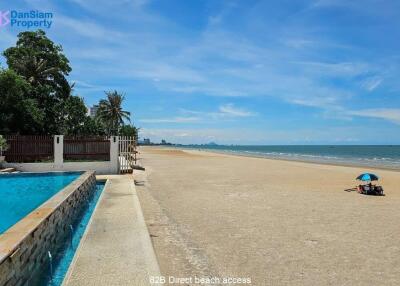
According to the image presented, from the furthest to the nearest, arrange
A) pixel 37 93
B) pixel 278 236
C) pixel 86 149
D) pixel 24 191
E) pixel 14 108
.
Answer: pixel 37 93
pixel 14 108
pixel 86 149
pixel 24 191
pixel 278 236

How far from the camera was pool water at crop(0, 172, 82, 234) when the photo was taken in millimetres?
10133

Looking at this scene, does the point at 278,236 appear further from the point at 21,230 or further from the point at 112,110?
the point at 112,110

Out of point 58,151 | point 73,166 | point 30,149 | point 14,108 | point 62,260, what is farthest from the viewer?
point 14,108

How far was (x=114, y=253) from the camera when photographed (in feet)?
19.0

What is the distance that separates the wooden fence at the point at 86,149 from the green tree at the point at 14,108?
18.3ft

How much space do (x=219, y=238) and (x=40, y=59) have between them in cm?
3389

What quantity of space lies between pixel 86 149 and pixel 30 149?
9.84ft

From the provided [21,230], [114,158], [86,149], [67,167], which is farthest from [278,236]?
[86,149]

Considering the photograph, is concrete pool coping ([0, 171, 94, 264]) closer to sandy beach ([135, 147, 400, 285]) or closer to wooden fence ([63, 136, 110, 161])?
sandy beach ([135, 147, 400, 285])

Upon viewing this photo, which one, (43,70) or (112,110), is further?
(112,110)

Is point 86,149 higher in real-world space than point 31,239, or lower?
higher

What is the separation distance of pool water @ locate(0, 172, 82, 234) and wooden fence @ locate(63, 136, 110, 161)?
9.86ft

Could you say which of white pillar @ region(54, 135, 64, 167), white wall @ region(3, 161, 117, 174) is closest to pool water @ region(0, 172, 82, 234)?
white wall @ region(3, 161, 117, 174)

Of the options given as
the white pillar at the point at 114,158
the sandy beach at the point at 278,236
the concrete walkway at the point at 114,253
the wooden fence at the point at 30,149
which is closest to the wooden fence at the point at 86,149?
the wooden fence at the point at 30,149
